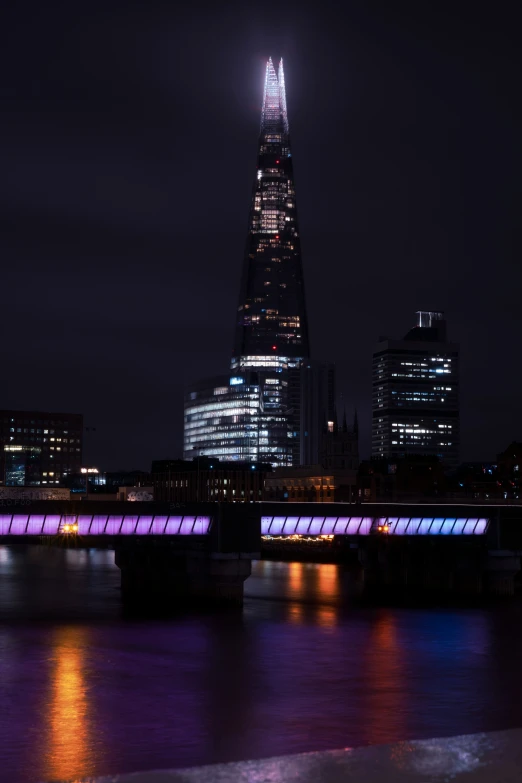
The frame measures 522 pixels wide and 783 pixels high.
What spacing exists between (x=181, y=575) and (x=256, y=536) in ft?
42.0

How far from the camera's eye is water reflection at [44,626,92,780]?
4156 cm

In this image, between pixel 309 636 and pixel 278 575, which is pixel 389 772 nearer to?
pixel 309 636

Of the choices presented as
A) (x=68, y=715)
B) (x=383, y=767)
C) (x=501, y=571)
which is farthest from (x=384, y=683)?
(x=501, y=571)

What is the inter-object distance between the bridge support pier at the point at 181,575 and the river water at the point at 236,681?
12.4 ft

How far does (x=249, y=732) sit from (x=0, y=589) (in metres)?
88.2

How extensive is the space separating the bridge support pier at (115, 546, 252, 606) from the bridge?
111mm

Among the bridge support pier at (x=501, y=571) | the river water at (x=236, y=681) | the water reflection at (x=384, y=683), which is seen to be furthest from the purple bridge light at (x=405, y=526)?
the water reflection at (x=384, y=683)

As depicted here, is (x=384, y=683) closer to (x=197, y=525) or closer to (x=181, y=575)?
(x=197, y=525)

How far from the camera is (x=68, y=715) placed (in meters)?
52.2

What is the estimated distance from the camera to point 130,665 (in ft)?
223

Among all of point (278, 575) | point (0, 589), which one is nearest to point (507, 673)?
point (0, 589)

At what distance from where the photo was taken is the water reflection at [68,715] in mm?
41562

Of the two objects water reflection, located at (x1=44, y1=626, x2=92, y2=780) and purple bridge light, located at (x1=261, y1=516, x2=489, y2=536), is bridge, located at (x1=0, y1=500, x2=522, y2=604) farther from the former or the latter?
water reflection, located at (x1=44, y1=626, x2=92, y2=780)

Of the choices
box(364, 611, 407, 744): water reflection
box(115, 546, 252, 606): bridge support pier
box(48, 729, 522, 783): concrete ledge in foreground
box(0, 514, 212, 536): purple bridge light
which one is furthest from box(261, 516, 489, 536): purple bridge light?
box(48, 729, 522, 783): concrete ledge in foreground
